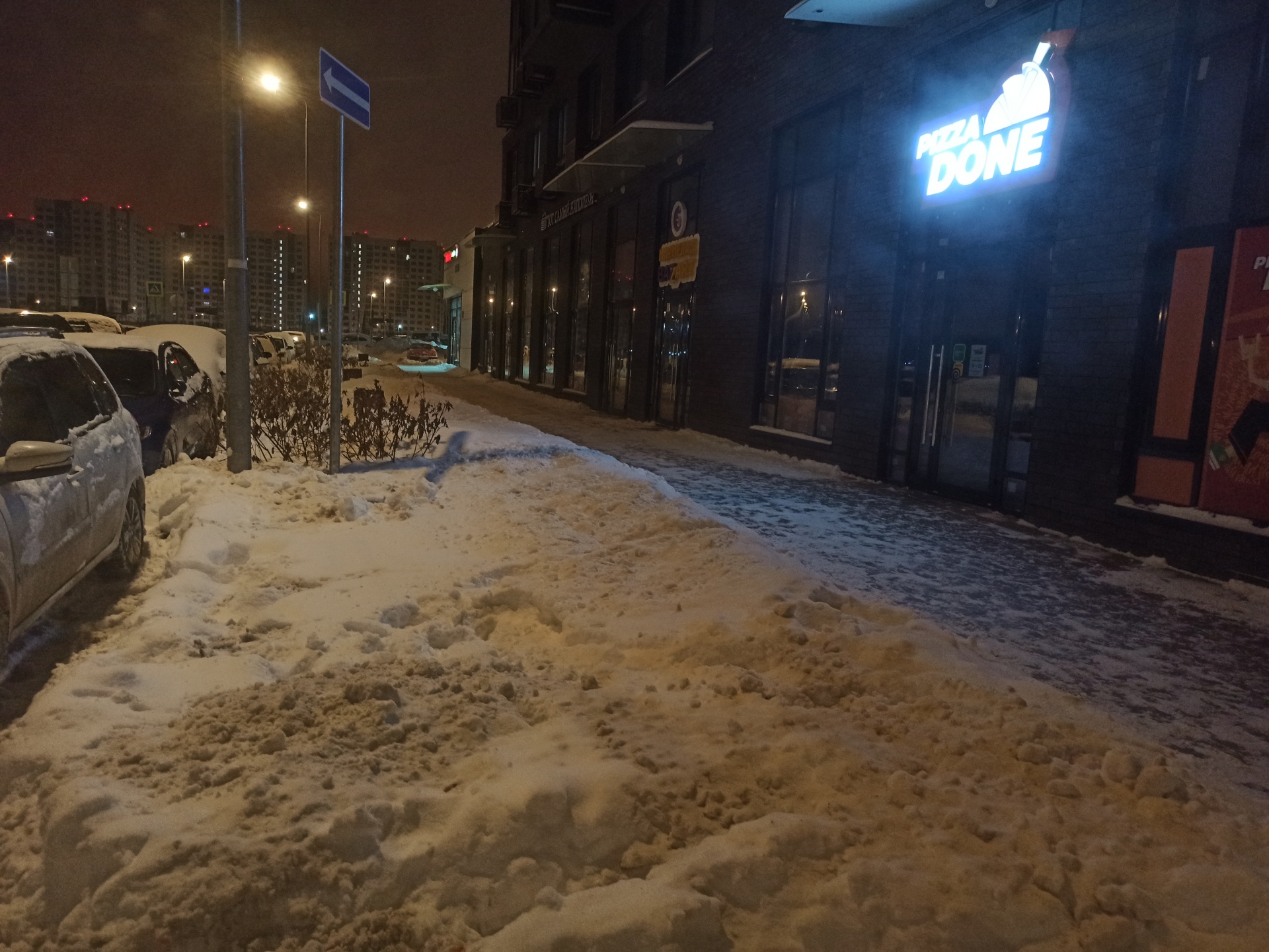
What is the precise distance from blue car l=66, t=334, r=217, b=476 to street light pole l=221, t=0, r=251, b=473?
933 mm

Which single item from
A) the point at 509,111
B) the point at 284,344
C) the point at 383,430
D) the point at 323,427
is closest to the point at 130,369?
the point at 323,427

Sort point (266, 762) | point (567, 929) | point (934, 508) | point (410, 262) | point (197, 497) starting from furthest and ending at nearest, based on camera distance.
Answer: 1. point (410, 262)
2. point (934, 508)
3. point (197, 497)
4. point (266, 762)
5. point (567, 929)

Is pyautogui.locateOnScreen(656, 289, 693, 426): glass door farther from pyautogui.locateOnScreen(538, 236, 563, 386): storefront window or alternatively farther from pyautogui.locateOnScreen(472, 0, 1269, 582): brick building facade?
pyautogui.locateOnScreen(538, 236, 563, 386): storefront window

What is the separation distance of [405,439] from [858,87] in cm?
772

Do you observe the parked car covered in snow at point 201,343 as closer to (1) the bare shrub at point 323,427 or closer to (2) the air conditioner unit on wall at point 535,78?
(1) the bare shrub at point 323,427

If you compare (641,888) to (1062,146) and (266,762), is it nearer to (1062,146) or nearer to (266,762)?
(266,762)

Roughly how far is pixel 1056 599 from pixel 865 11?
7.64 m

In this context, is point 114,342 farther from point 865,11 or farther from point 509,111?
point 509,111

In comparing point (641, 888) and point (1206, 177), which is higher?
point (1206, 177)

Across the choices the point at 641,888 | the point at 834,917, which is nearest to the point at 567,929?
the point at 641,888

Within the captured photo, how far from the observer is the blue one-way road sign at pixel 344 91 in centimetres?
848

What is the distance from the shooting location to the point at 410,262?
140 metres

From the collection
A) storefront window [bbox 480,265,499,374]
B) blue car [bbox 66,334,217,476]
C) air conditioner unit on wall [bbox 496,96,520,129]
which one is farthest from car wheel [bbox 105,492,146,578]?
storefront window [bbox 480,265,499,374]

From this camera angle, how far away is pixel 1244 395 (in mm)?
6609
